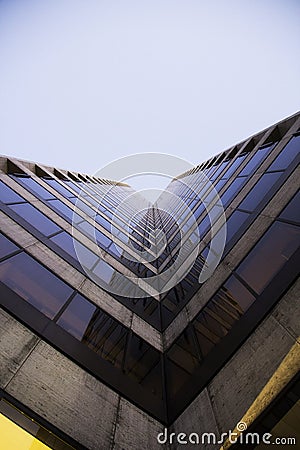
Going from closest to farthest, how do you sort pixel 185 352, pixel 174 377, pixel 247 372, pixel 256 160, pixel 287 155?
pixel 247 372 → pixel 174 377 → pixel 185 352 → pixel 287 155 → pixel 256 160

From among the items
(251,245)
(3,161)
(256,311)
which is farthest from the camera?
(3,161)

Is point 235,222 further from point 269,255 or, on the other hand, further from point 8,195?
point 8,195

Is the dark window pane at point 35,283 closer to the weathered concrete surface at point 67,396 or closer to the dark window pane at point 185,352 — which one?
the weathered concrete surface at point 67,396

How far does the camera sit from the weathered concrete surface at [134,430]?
5809 millimetres

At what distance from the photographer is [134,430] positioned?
6230 mm

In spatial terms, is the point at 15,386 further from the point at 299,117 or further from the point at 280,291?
the point at 299,117

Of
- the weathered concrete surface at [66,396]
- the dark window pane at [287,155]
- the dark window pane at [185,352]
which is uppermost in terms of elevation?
the dark window pane at [287,155]

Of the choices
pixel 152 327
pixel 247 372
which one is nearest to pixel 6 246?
pixel 152 327

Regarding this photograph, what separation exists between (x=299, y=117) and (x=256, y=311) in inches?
455

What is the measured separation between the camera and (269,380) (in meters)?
5.36

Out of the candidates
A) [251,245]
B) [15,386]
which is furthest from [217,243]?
[15,386]

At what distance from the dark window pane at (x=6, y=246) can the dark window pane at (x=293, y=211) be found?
8393 millimetres

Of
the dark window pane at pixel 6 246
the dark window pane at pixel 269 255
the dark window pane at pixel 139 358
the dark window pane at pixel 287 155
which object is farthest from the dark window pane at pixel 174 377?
the dark window pane at pixel 287 155

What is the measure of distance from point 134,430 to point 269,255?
5603 millimetres
